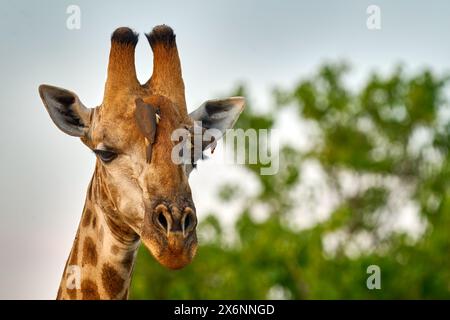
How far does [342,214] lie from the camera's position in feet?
137

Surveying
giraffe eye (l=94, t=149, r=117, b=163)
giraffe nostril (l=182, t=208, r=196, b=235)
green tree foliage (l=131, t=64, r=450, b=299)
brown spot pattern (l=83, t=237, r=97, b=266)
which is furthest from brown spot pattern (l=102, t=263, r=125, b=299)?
green tree foliage (l=131, t=64, r=450, b=299)

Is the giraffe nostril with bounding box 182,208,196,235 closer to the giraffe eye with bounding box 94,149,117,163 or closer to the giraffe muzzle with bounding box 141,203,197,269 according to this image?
the giraffe muzzle with bounding box 141,203,197,269

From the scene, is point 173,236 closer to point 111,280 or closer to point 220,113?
point 111,280

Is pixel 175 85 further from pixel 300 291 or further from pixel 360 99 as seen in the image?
pixel 360 99

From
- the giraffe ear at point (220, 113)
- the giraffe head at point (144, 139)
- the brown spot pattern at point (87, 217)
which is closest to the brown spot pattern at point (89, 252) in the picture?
the brown spot pattern at point (87, 217)

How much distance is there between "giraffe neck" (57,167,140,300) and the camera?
21.0 feet

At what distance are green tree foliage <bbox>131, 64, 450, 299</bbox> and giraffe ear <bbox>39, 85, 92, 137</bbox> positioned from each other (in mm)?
27037

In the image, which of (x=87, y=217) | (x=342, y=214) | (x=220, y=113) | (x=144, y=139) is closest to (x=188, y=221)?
(x=144, y=139)

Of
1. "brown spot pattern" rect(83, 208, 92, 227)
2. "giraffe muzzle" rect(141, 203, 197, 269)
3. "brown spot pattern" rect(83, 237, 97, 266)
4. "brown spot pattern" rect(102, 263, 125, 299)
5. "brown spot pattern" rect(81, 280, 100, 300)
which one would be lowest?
"brown spot pattern" rect(81, 280, 100, 300)

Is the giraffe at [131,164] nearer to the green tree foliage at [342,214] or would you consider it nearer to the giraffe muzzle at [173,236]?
the giraffe muzzle at [173,236]

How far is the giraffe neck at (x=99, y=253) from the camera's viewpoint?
640 centimetres

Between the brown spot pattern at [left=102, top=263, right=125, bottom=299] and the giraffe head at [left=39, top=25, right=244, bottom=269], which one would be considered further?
the brown spot pattern at [left=102, top=263, right=125, bottom=299]

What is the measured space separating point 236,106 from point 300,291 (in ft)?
98.4
